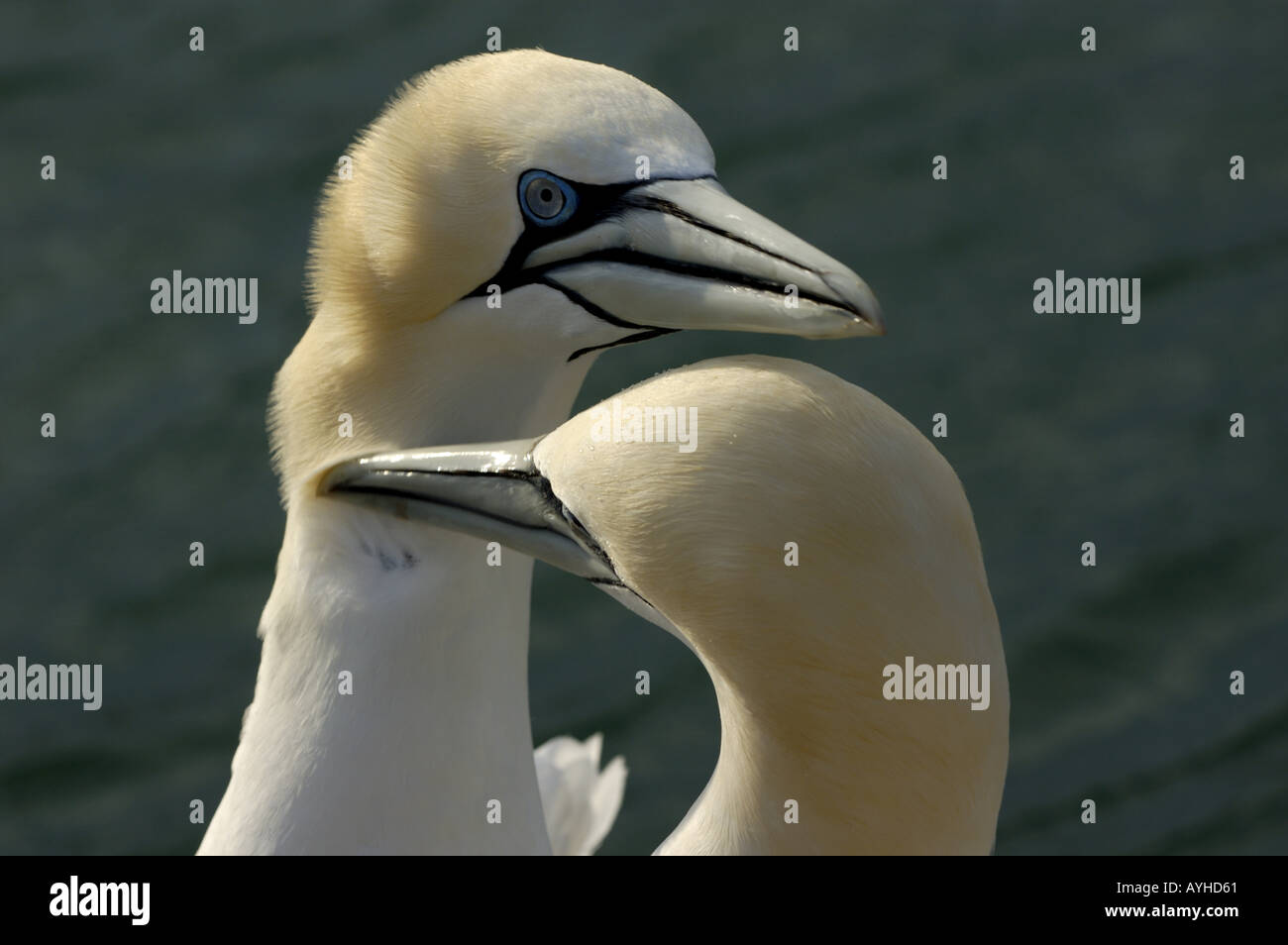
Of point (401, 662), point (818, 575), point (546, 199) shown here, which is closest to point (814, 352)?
point (401, 662)

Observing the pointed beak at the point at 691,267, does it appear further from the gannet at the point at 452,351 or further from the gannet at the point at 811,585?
the gannet at the point at 811,585

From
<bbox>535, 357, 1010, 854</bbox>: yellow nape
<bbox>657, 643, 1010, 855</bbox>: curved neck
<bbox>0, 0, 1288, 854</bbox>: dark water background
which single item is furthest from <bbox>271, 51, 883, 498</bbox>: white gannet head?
Result: <bbox>0, 0, 1288, 854</bbox>: dark water background

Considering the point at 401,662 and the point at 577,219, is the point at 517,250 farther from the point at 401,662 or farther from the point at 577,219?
the point at 401,662

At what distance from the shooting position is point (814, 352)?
912 cm

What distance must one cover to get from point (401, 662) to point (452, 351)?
0.76 metres

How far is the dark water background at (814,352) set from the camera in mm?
8219

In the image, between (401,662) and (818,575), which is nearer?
(818,575)

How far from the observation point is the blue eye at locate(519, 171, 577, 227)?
13.9 ft

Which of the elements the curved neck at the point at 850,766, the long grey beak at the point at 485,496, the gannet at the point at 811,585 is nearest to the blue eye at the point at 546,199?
the long grey beak at the point at 485,496

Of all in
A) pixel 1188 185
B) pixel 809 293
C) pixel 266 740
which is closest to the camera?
pixel 809 293
